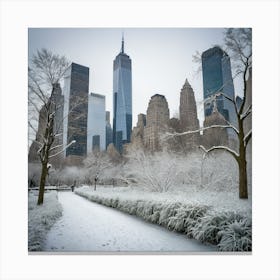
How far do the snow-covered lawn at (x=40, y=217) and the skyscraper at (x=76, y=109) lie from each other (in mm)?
728

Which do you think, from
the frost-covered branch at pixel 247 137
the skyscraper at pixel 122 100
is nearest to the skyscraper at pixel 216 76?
the frost-covered branch at pixel 247 137

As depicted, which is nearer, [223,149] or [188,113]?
[223,149]

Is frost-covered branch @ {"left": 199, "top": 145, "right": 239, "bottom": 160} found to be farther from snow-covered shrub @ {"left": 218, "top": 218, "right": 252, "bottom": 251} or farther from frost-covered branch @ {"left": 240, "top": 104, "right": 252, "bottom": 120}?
snow-covered shrub @ {"left": 218, "top": 218, "right": 252, "bottom": 251}

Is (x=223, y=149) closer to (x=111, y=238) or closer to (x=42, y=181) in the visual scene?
(x=111, y=238)

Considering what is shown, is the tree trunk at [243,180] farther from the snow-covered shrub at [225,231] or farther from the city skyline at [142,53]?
the city skyline at [142,53]

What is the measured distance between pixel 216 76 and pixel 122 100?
4.92 ft

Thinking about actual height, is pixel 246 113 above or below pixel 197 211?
above

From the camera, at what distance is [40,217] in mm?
3473

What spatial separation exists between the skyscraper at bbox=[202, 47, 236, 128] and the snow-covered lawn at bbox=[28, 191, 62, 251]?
2640 mm

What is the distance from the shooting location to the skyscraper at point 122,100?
3924mm

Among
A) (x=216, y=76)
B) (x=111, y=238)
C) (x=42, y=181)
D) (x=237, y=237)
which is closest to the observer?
(x=237, y=237)

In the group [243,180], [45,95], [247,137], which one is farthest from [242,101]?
[45,95]
